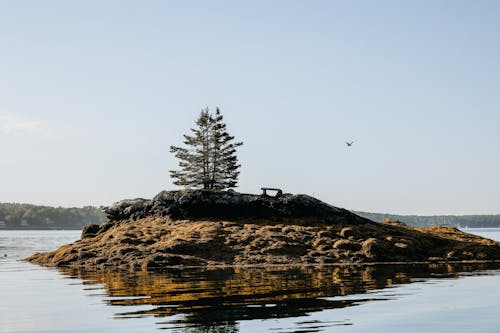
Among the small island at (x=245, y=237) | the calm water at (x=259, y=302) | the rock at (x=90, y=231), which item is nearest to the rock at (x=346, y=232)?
the small island at (x=245, y=237)

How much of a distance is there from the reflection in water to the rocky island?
165 inches

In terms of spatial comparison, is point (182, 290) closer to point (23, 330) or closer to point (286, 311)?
point (286, 311)

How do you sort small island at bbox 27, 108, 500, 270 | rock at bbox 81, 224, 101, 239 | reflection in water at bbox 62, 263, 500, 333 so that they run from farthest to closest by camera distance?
rock at bbox 81, 224, 101, 239
small island at bbox 27, 108, 500, 270
reflection in water at bbox 62, 263, 500, 333

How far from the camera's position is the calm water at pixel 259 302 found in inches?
708

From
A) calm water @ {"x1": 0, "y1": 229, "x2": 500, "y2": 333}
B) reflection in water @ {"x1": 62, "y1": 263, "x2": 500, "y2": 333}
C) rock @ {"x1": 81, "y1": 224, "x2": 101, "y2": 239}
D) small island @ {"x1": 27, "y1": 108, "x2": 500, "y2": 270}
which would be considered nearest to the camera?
calm water @ {"x1": 0, "y1": 229, "x2": 500, "y2": 333}

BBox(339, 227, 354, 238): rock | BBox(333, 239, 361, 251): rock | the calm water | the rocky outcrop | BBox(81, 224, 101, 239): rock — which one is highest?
the rocky outcrop

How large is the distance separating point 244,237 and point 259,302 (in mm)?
25703

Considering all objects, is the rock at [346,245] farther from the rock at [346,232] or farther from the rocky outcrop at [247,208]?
the rocky outcrop at [247,208]

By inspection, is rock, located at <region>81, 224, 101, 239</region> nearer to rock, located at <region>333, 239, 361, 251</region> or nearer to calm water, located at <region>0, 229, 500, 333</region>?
calm water, located at <region>0, 229, 500, 333</region>

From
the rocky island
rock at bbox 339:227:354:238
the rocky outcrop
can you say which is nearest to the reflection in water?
the rocky island

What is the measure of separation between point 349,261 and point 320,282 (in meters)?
14.4

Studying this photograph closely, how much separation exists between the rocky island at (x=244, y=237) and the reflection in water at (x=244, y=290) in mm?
4180

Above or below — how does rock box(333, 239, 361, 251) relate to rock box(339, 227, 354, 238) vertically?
below

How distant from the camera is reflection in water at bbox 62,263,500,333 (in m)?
19.4
